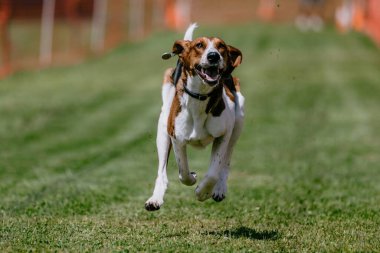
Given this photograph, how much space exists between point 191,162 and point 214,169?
289 inches

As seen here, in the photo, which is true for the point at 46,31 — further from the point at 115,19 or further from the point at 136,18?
the point at 136,18

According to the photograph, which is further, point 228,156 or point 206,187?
point 228,156

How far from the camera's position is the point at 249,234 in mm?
7672

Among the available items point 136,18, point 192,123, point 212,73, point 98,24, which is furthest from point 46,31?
point 212,73

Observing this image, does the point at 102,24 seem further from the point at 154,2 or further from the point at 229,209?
the point at 229,209

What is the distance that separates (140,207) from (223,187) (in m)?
1.86

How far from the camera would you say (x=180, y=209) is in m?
9.34

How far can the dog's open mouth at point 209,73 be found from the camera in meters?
7.06

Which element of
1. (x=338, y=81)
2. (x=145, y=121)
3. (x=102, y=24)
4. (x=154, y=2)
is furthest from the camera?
(x=154, y=2)

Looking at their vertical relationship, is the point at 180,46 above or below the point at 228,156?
above

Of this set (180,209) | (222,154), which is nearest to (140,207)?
(180,209)

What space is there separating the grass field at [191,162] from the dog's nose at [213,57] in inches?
59.2

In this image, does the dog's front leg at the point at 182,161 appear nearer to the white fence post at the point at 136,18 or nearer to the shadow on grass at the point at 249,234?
the shadow on grass at the point at 249,234

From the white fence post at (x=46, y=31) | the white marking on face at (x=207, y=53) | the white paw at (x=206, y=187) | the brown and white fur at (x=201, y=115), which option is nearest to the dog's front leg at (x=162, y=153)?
the brown and white fur at (x=201, y=115)
